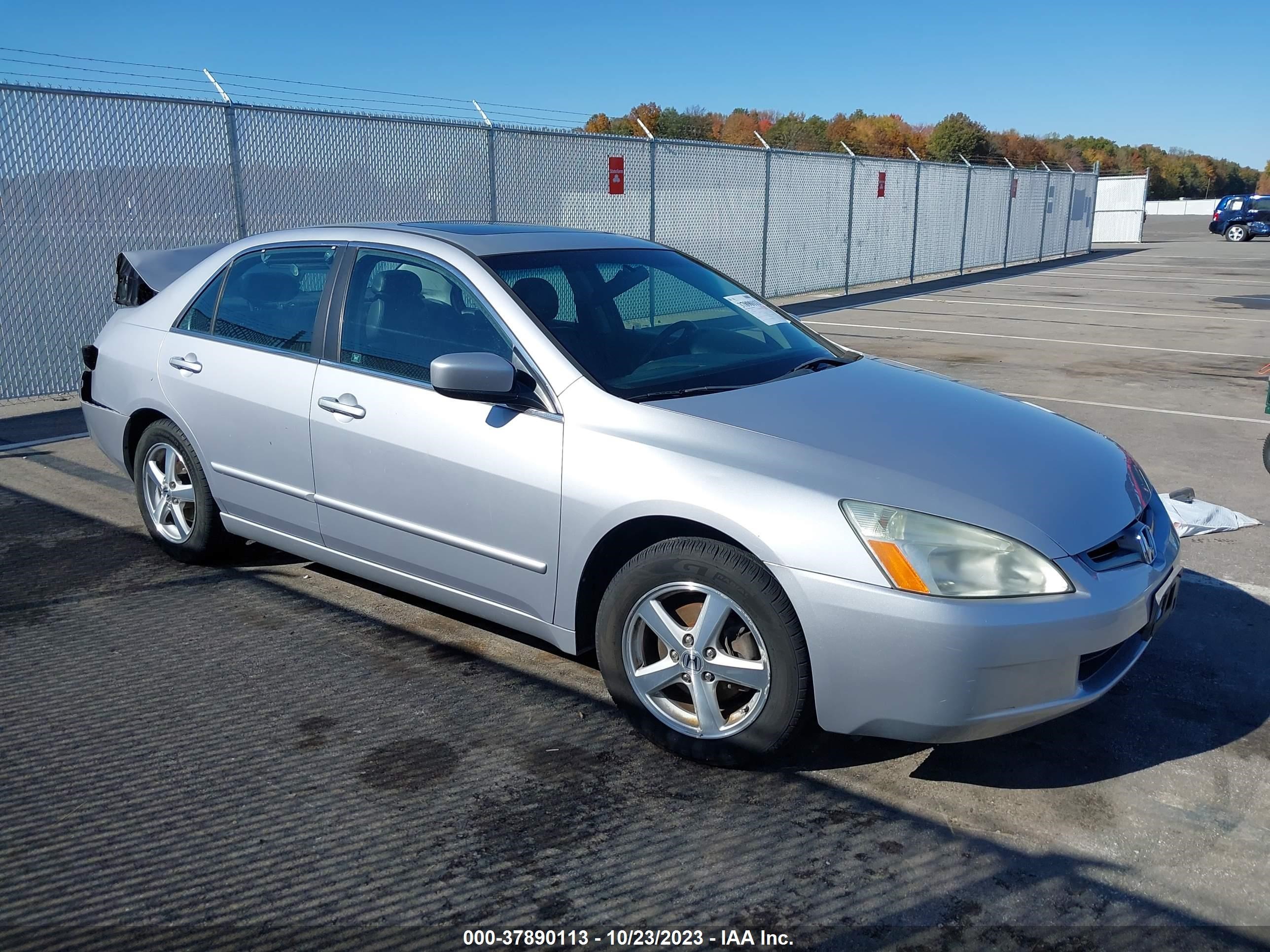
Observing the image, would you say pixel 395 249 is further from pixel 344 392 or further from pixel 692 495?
pixel 692 495

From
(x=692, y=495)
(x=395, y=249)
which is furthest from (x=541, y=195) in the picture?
(x=692, y=495)

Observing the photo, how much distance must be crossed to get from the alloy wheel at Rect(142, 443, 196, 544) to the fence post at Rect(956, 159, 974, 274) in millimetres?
21275

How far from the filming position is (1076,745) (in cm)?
346

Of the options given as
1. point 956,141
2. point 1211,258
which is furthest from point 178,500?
point 956,141

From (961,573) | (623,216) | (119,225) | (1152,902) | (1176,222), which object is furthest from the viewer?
(1176,222)

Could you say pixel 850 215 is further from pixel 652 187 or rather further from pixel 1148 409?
pixel 1148 409

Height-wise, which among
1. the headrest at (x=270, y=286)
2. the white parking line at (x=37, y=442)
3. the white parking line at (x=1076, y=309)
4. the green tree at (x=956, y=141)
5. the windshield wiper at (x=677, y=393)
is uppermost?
the green tree at (x=956, y=141)

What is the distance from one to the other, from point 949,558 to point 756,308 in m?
1.92

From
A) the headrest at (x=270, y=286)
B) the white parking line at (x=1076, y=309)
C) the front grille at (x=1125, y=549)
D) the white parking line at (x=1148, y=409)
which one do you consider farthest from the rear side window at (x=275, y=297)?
the white parking line at (x=1076, y=309)

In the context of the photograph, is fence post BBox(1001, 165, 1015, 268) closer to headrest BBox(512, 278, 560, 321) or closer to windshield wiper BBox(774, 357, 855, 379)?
windshield wiper BBox(774, 357, 855, 379)

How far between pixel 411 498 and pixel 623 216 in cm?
1078

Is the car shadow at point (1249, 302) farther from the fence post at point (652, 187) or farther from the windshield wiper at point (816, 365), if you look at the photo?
the windshield wiper at point (816, 365)

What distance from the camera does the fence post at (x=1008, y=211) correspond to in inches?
1028

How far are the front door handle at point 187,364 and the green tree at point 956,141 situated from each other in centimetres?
6166
